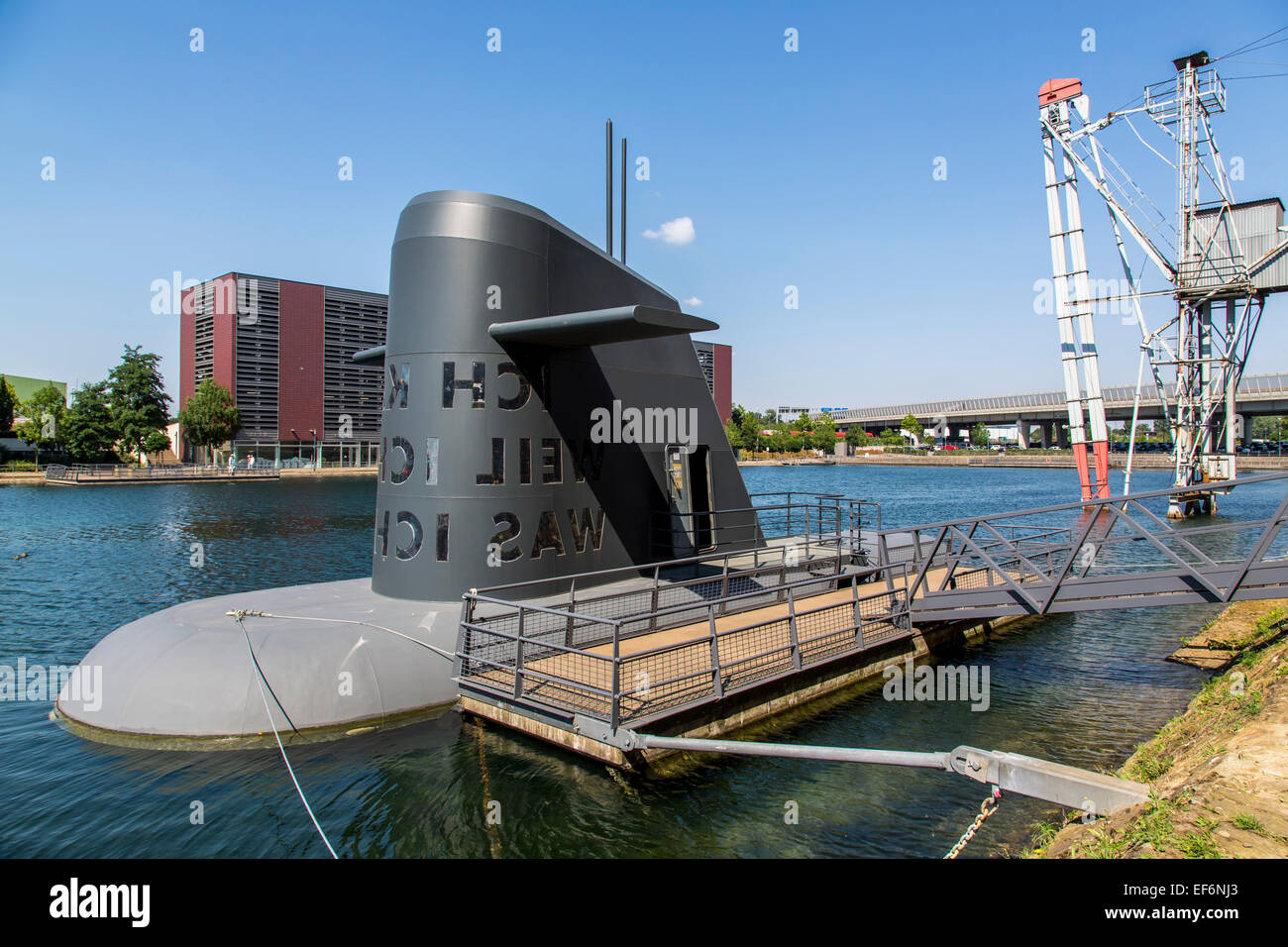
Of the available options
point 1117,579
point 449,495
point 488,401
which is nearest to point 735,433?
point 1117,579

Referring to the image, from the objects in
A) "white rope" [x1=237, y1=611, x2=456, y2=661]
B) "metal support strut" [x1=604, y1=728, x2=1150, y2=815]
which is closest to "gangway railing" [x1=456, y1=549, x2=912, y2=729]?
"white rope" [x1=237, y1=611, x2=456, y2=661]

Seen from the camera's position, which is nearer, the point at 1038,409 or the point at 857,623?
Answer: the point at 857,623

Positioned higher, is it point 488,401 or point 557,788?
point 488,401

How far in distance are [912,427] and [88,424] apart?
133453mm

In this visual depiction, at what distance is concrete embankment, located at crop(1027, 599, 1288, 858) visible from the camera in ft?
17.4

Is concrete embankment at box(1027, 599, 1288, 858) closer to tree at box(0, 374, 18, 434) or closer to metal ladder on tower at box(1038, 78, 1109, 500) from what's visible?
metal ladder on tower at box(1038, 78, 1109, 500)

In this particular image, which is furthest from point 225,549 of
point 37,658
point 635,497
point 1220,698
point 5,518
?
point 1220,698

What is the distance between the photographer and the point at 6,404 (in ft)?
270

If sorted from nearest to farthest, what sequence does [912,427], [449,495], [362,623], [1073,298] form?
1. [362,623]
2. [449,495]
3. [1073,298]
4. [912,427]

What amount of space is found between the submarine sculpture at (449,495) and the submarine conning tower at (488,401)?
0.10ft

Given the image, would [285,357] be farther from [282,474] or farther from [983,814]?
[983,814]

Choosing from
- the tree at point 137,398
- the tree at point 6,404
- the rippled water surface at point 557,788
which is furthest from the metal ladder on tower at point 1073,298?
the tree at point 6,404
